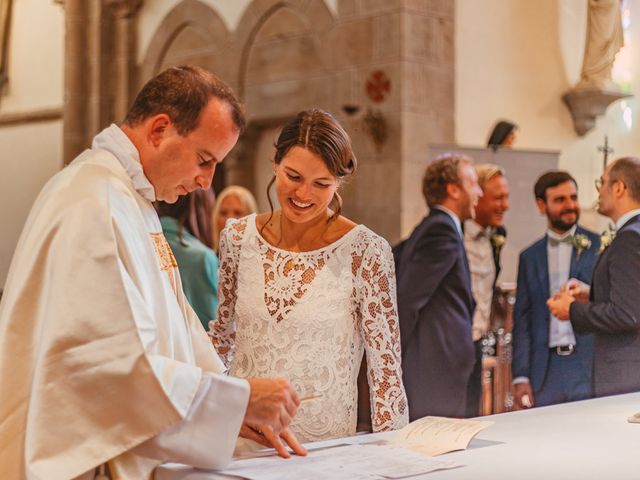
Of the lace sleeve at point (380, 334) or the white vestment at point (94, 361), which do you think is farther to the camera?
the lace sleeve at point (380, 334)

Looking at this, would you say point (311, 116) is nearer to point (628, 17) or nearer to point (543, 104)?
point (628, 17)

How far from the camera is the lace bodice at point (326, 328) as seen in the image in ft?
9.82

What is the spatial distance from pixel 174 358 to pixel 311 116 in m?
0.97

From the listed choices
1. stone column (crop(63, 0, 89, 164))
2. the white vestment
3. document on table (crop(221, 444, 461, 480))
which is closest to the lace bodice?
document on table (crop(221, 444, 461, 480))

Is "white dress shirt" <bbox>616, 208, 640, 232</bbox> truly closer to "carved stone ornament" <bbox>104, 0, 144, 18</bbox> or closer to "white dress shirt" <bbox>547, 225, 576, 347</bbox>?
"white dress shirt" <bbox>547, 225, 576, 347</bbox>

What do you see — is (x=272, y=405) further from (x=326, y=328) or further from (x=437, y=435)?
(x=326, y=328)

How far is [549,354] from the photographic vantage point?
5.14 meters

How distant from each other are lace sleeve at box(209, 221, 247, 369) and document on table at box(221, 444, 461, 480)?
77cm

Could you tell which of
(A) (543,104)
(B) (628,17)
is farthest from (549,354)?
(A) (543,104)

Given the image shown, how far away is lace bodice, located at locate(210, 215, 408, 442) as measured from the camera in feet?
9.82

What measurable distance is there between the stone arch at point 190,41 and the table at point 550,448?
7.48 meters

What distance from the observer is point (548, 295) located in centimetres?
520

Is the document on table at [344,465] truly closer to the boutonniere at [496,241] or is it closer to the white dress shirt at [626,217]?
the white dress shirt at [626,217]

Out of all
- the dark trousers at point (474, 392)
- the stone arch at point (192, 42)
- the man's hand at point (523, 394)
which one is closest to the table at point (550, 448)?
the man's hand at point (523, 394)
